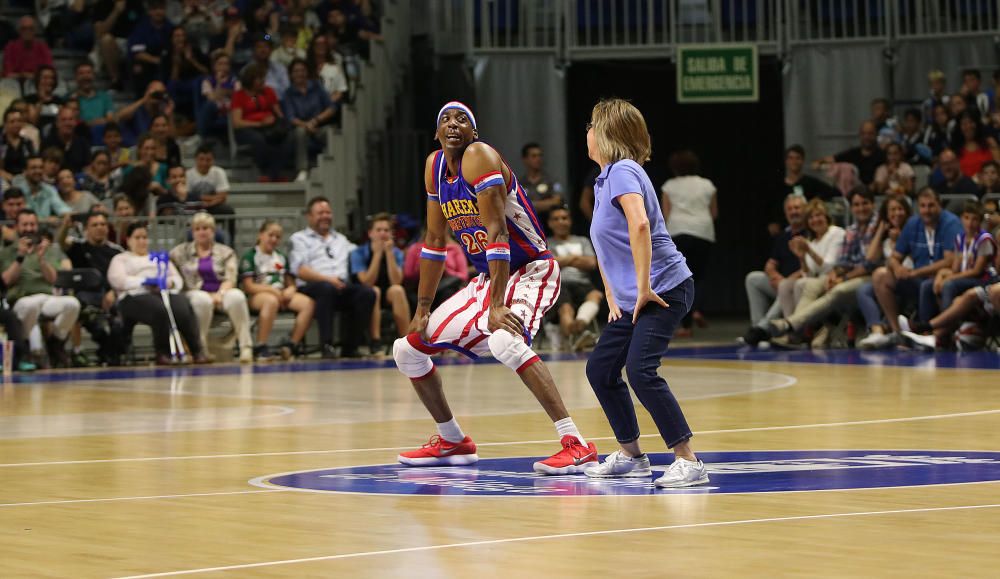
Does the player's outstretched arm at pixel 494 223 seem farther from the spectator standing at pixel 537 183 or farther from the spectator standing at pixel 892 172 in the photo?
the spectator standing at pixel 892 172

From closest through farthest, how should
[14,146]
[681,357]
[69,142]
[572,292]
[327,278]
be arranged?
[681,357] → [327,278] → [572,292] → [14,146] → [69,142]

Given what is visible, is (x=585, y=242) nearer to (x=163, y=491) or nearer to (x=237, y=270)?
(x=237, y=270)

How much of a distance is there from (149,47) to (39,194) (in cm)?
414

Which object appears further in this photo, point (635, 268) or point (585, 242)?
point (585, 242)

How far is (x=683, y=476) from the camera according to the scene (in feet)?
21.5

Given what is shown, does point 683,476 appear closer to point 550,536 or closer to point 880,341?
point 550,536

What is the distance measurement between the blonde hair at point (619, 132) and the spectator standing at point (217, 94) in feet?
41.5

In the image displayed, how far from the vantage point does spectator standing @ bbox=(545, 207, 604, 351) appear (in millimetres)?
16641

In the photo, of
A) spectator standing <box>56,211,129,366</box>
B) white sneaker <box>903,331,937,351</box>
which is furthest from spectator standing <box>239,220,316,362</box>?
white sneaker <box>903,331,937,351</box>

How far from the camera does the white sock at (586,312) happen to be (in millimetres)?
16672

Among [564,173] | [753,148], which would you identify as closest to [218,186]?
[564,173]

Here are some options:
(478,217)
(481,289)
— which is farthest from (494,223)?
(481,289)

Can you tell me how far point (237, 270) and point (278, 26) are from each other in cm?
513

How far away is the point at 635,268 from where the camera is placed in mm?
6918
